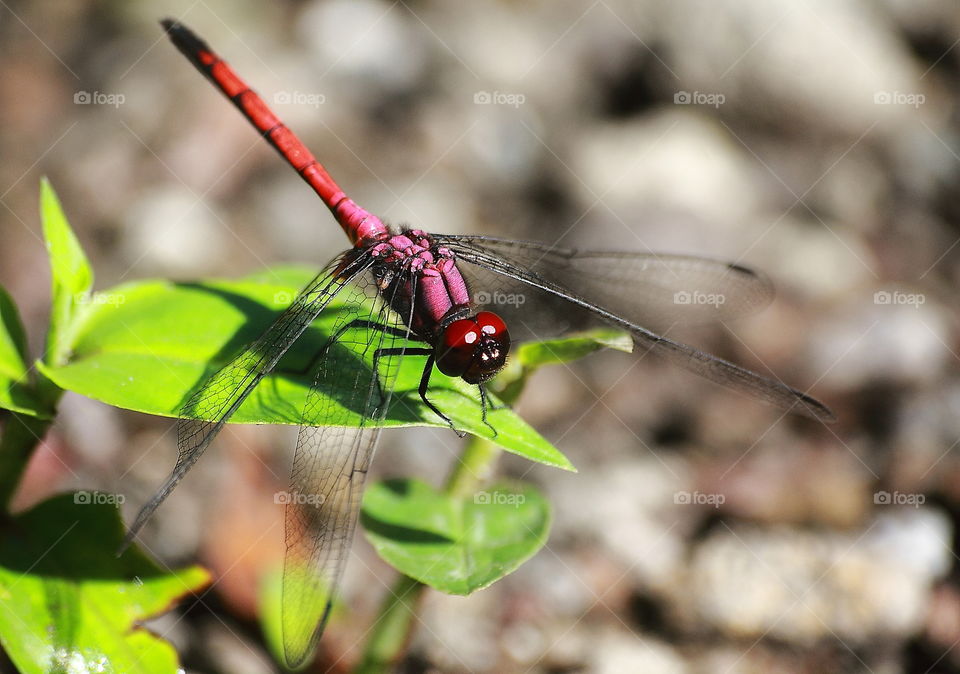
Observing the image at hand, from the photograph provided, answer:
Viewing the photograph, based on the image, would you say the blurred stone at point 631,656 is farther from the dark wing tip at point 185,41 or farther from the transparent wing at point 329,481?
the dark wing tip at point 185,41

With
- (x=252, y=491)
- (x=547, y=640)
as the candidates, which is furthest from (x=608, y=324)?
(x=252, y=491)

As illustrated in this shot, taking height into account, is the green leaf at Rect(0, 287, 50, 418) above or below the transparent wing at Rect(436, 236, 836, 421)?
above

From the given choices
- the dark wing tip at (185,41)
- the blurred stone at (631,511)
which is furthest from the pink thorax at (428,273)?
the blurred stone at (631,511)

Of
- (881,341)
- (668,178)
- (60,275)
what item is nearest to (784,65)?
(668,178)

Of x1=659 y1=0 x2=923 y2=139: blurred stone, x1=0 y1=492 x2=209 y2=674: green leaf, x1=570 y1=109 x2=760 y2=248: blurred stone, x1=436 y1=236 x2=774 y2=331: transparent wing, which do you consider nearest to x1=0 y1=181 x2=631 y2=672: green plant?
x1=0 y1=492 x2=209 y2=674: green leaf

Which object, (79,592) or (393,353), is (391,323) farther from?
(79,592)

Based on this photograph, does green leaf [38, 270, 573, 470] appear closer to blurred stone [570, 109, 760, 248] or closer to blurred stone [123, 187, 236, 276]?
blurred stone [123, 187, 236, 276]
